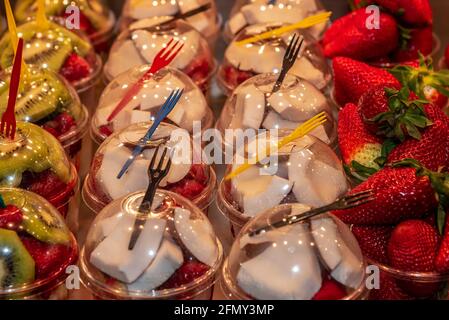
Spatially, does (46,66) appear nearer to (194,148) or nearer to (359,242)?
(194,148)

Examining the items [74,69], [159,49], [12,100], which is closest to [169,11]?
[159,49]

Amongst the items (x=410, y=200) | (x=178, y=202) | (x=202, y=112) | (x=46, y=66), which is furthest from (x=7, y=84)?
(x=410, y=200)

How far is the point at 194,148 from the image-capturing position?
2305 millimetres

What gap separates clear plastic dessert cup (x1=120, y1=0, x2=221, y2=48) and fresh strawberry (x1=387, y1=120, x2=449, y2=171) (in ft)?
3.64

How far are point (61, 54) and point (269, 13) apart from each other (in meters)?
0.72

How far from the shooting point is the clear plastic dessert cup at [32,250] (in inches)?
73.7

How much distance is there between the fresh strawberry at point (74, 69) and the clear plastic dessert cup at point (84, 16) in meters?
0.25

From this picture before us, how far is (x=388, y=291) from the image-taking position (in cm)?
192

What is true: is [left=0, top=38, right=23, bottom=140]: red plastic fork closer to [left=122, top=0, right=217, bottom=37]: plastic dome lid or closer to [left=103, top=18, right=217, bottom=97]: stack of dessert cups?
[left=103, top=18, right=217, bottom=97]: stack of dessert cups

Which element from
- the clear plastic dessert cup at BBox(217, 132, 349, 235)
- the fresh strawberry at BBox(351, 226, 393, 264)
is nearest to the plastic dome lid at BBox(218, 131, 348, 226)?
the clear plastic dessert cup at BBox(217, 132, 349, 235)

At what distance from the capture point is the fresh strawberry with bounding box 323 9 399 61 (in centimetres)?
282

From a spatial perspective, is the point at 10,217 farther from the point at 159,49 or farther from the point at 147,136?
the point at 159,49

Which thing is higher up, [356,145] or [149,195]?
[149,195]

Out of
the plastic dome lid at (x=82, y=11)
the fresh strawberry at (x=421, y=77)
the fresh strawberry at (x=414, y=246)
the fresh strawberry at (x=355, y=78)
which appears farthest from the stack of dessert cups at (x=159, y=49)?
the fresh strawberry at (x=414, y=246)
